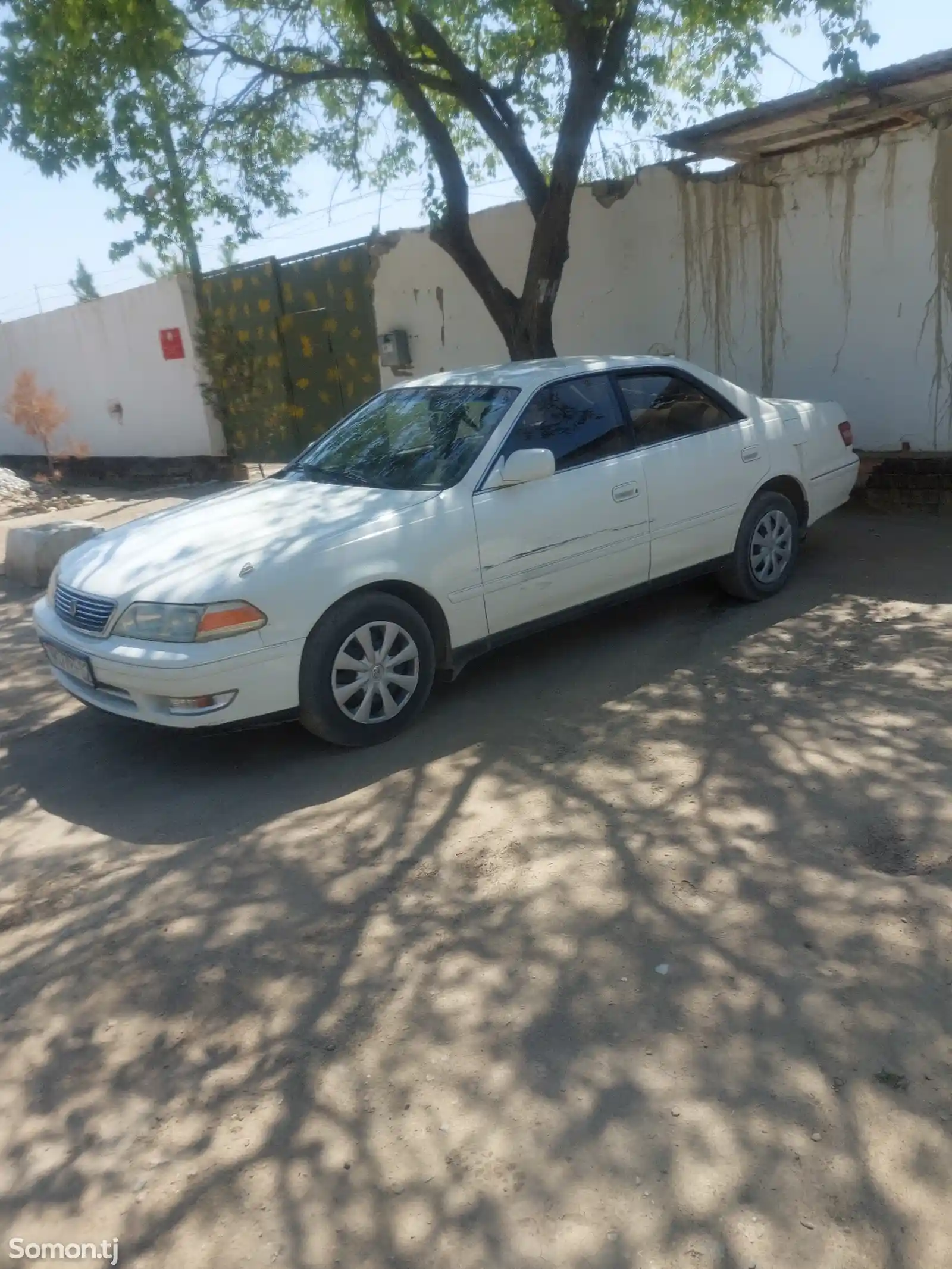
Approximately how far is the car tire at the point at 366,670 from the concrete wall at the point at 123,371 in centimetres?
1043

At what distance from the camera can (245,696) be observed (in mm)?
4355

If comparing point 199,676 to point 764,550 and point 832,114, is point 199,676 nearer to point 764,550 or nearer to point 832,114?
point 764,550

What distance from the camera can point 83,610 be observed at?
A: 471cm

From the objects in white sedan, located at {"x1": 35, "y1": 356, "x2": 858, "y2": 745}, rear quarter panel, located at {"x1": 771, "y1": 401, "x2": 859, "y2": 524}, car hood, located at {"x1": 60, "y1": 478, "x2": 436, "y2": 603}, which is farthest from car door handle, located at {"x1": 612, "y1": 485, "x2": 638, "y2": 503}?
rear quarter panel, located at {"x1": 771, "y1": 401, "x2": 859, "y2": 524}

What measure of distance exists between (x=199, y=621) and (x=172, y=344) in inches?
452

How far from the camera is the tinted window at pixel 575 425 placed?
5.29m

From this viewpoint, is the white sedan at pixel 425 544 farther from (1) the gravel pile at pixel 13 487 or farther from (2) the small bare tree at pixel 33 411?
(2) the small bare tree at pixel 33 411

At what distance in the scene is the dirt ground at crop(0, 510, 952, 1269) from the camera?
2.28 metres

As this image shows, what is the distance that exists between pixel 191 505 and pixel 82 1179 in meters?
3.64

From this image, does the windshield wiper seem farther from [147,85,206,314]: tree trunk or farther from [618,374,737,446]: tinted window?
[147,85,206,314]: tree trunk

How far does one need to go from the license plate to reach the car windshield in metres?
1.57

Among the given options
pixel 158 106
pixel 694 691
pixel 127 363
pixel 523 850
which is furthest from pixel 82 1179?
pixel 127 363

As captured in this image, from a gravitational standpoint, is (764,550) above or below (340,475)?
below

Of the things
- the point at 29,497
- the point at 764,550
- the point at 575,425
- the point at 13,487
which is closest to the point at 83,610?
the point at 575,425
